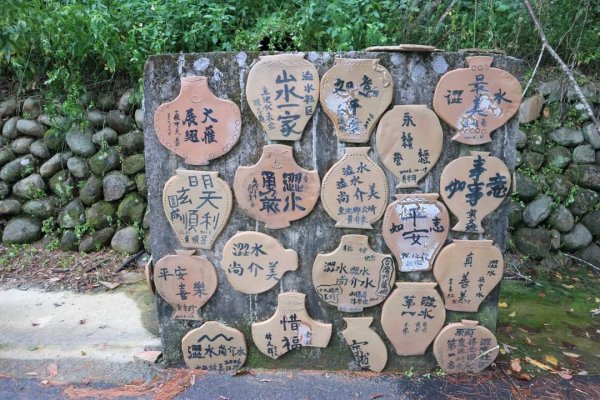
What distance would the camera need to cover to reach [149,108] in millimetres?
2576

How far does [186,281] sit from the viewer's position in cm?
275

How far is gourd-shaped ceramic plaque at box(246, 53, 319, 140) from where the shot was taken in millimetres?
2467

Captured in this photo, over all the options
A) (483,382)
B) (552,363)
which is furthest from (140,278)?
(552,363)

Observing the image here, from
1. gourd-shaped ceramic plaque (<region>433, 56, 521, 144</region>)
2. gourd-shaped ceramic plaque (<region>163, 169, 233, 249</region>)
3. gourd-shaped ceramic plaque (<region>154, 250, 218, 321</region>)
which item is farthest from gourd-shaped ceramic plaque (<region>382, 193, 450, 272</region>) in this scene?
gourd-shaped ceramic plaque (<region>154, 250, 218, 321</region>)

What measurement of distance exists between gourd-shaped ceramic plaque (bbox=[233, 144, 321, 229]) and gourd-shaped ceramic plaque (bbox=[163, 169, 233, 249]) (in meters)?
0.11

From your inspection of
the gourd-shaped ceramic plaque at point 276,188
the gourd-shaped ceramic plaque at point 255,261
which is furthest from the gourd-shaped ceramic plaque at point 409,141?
the gourd-shaped ceramic plaque at point 255,261

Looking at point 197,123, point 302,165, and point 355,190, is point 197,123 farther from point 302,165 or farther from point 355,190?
point 355,190

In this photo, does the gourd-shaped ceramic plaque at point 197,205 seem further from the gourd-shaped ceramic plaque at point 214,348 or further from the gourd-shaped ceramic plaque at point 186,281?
the gourd-shaped ceramic plaque at point 214,348

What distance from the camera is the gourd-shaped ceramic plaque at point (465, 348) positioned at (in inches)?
109

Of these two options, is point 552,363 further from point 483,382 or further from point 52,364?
point 52,364

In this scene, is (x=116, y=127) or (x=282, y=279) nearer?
(x=282, y=279)

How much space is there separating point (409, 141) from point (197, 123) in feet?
3.90

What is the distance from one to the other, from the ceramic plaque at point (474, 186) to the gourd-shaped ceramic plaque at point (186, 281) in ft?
4.82

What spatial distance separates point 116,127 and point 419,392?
3916mm
